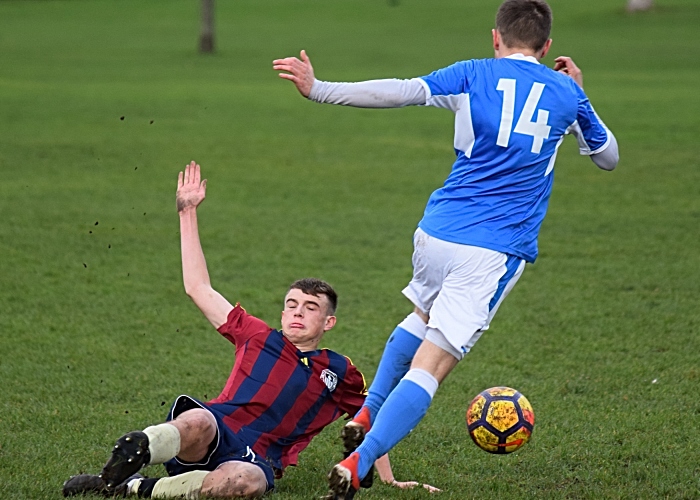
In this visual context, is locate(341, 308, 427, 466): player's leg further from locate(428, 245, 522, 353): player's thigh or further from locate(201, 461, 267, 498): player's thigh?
locate(201, 461, 267, 498): player's thigh

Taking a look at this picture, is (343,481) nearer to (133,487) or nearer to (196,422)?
(196,422)

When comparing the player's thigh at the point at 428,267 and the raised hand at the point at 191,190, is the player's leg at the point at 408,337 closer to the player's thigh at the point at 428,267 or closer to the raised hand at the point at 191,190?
the player's thigh at the point at 428,267

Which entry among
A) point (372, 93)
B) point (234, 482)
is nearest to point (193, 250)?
point (234, 482)

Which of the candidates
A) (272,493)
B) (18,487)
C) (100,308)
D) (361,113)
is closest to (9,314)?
(100,308)

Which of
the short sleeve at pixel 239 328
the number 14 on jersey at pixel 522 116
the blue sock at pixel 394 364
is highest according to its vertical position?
the number 14 on jersey at pixel 522 116

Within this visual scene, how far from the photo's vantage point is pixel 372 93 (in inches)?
174

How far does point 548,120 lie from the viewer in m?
4.64

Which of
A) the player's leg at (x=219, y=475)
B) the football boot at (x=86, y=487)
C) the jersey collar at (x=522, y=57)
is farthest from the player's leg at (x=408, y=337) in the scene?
the football boot at (x=86, y=487)

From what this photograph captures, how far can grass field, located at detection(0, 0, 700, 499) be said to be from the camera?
5598 mm

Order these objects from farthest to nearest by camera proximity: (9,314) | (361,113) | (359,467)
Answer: (361,113)
(9,314)
(359,467)

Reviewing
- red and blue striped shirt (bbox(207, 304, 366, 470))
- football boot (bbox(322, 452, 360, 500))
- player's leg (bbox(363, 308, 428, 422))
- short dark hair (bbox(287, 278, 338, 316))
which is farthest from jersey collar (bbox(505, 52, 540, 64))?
football boot (bbox(322, 452, 360, 500))

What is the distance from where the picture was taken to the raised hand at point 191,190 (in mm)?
5023

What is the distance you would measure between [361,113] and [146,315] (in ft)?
49.8

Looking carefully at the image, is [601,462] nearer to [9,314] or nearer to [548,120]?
[548,120]
